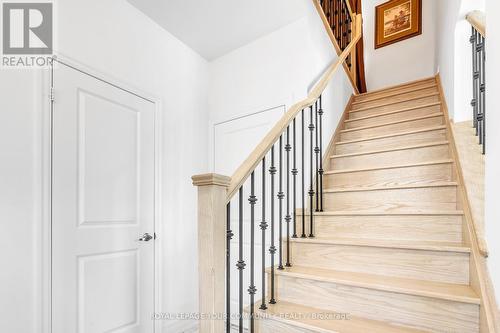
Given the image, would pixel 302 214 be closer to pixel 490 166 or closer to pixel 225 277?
pixel 225 277

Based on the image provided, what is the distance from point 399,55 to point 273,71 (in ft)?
10.0

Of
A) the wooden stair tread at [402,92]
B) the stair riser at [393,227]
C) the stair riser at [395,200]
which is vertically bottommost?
the stair riser at [393,227]

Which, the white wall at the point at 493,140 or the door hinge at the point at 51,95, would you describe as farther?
the door hinge at the point at 51,95

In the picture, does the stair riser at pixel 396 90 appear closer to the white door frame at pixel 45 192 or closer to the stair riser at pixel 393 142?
the stair riser at pixel 393 142

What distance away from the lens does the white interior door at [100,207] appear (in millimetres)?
1767

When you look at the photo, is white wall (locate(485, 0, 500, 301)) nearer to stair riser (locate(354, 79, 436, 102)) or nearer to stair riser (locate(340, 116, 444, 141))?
stair riser (locate(340, 116, 444, 141))

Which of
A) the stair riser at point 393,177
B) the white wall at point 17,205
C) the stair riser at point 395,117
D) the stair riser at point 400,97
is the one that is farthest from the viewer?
the stair riser at point 400,97

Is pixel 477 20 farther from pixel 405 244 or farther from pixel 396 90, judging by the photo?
pixel 396 90

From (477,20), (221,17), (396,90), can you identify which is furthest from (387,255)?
(396,90)

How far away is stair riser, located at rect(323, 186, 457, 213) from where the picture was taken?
1806mm

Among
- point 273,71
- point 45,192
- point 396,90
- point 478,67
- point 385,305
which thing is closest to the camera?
point 385,305

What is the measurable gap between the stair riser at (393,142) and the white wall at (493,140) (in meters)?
1.37

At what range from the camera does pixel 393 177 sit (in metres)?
2.19

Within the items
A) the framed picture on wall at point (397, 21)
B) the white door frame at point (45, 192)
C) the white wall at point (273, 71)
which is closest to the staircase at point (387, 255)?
the white wall at point (273, 71)
